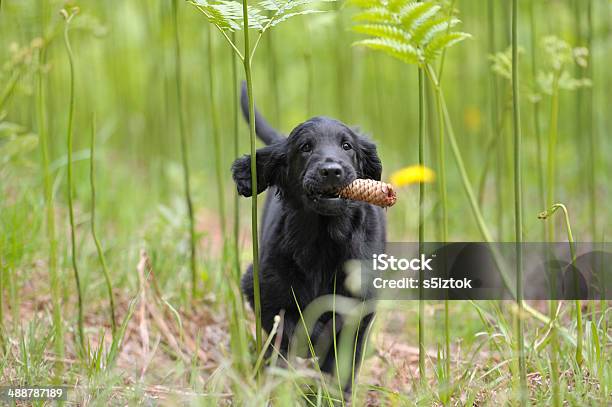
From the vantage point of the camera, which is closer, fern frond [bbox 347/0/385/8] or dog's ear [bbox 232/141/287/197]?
fern frond [bbox 347/0/385/8]

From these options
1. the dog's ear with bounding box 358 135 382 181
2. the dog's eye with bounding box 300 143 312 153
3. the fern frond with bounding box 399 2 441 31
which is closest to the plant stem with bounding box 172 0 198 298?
the dog's eye with bounding box 300 143 312 153

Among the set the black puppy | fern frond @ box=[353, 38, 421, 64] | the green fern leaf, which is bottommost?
the black puppy

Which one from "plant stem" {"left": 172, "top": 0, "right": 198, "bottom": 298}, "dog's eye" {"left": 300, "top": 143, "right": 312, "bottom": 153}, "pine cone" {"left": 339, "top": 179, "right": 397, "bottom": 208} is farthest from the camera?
"plant stem" {"left": 172, "top": 0, "right": 198, "bottom": 298}

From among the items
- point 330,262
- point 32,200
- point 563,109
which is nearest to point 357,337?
point 330,262

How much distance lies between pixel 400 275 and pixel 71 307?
1645 millimetres

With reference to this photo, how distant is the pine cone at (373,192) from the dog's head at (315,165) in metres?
0.06

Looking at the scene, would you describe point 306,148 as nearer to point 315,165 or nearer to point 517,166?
point 315,165

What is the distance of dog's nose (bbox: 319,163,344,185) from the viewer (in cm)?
252

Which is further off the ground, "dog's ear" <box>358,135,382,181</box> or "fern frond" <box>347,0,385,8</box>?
"fern frond" <box>347,0,385,8</box>

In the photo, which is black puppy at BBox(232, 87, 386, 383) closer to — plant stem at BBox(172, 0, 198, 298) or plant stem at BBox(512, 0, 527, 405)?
plant stem at BBox(172, 0, 198, 298)

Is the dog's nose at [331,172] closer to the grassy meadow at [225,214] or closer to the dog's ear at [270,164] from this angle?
the grassy meadow at [225,214]

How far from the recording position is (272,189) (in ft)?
12.4

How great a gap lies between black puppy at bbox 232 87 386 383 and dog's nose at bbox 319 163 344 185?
0.19m

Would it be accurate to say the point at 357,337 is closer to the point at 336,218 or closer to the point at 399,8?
the point at 336,218
